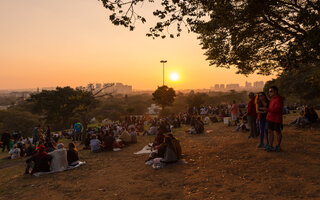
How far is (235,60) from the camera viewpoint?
11.1 meters

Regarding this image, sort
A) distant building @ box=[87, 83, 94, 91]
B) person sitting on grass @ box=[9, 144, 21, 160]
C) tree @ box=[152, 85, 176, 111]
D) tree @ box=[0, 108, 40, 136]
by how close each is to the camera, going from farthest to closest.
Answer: tree @ box=[152, 85, 176, 111] < tree @ box=[0, 108, 40, 136] < distant building @ box=[87, 83, 94, 91] < person sitting on grass @ box=[9, 144, 21, 160]

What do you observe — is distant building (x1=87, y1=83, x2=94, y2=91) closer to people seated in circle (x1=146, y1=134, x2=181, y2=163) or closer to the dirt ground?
the dirt ground

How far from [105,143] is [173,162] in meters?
5.43

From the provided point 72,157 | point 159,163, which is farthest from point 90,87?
point 159,163

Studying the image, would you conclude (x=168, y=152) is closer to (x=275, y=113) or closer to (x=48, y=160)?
(x=275, y=113)

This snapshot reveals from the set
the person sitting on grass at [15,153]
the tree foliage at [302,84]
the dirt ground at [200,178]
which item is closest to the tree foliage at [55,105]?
the person sitting on grass at [15,153]

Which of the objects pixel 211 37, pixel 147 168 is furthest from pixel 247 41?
pixel 147 168

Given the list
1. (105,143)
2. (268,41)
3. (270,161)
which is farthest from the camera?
(105,143)

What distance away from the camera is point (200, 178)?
234 inches

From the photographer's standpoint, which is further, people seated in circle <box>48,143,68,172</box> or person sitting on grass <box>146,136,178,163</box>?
people seated in circle <box>48,143,68,172</box>

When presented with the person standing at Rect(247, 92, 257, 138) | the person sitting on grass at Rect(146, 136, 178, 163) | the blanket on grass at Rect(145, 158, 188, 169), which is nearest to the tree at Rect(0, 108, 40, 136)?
the blanket on grass at Rect(145, 158, 188, 169)

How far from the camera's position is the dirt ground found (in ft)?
16.0

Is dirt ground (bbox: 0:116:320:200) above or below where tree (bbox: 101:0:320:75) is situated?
below

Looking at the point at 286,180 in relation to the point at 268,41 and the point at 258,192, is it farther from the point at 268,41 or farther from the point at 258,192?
the point at 268,41
